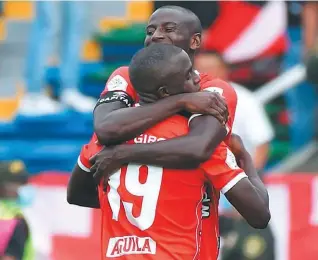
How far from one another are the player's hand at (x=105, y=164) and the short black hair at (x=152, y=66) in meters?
0.30

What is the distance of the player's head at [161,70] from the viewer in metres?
3.81

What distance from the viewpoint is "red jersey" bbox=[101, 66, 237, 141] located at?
4.12m

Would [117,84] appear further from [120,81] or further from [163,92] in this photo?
[163,92]

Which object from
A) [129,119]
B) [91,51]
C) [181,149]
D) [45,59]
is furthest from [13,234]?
[91,51]

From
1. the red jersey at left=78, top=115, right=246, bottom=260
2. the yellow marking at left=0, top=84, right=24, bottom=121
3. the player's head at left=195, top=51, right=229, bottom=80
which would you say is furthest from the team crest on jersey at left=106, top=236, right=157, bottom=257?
the yellow marking at left=0, top=84, right=24, bottom=121

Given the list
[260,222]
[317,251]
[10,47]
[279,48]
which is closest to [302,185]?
[317,251]

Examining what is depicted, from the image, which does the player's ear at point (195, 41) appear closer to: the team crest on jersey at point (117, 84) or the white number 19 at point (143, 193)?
the team crest on jersey at point (117, 84)

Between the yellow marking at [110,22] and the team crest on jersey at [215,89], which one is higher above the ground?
the yellow marking at [110,22]

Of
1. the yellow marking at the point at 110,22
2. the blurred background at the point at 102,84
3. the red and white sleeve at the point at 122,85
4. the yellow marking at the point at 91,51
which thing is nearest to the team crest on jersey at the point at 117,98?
the red and white sleeve at the point at 122,85

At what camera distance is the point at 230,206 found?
775cm

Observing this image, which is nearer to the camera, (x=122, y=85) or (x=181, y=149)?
(x=181, y=149)

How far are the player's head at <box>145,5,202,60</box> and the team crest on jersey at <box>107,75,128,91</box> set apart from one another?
204mm

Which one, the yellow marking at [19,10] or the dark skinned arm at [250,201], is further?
the yellow marking at [19,10]

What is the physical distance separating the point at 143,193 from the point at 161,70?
1.56ft
